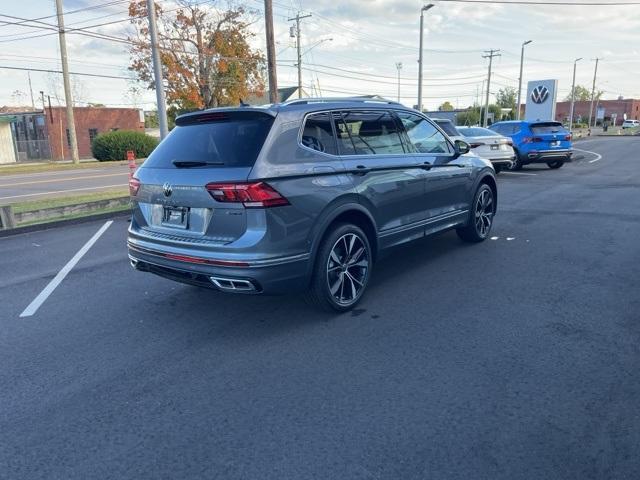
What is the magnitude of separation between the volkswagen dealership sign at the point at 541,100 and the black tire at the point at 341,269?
33746 mm

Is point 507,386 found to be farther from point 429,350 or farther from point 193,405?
point 193,405

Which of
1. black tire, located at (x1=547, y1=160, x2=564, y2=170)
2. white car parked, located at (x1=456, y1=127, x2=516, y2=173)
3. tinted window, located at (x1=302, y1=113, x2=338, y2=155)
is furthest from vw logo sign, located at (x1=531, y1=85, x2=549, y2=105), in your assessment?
tinted window, located at (x1=302, y1=113, x2=338, y2=155)

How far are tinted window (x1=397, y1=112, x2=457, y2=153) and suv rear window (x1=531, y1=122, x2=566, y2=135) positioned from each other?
11.9 metres

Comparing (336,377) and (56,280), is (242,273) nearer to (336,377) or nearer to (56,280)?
(336,377)

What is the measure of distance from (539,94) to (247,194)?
121ft

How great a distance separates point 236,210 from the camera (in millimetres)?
3748

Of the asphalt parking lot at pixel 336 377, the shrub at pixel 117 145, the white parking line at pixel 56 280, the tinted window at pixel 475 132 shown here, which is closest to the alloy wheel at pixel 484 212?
the asphalt parking lot at pixel 336 377

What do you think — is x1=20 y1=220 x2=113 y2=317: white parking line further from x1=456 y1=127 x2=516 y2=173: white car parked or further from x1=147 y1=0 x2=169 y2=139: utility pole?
x1=456 y1=127 x2=516 y2=173: white car parked

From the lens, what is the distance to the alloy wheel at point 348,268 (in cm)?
442

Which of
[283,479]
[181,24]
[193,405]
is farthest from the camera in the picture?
[181,24]

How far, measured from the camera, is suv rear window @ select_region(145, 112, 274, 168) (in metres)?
3.90

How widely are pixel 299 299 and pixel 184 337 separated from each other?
126 centimetres

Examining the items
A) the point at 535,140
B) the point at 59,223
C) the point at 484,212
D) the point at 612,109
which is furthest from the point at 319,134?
the point at 612,109

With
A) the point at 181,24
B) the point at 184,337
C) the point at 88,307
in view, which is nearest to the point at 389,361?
the point at 184,337
